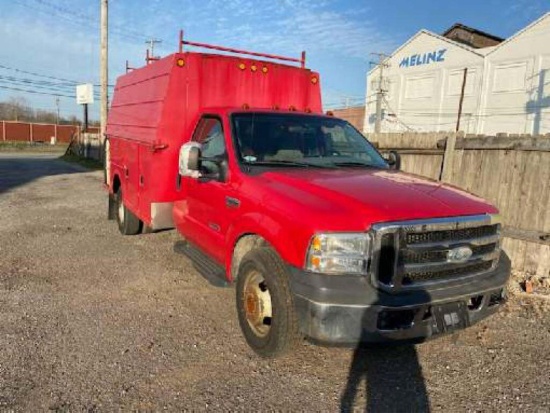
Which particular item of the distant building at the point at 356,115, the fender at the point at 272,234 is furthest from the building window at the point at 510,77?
the fender at the point at 272,234

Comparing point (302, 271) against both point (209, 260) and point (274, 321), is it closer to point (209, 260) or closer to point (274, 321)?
point (274, 321)

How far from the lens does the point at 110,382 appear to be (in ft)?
11.1

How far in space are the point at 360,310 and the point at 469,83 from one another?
40972 mm

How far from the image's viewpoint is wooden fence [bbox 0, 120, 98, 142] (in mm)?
56344

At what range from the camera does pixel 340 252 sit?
314 centimetres

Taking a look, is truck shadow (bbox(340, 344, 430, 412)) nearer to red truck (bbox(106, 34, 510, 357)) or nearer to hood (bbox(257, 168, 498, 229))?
red truck (bbox(106, 34, 510, 357))

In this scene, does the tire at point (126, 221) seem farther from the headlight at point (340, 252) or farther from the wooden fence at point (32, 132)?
the wooden fence at point (32, 132)

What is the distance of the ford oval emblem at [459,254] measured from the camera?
11.0ft

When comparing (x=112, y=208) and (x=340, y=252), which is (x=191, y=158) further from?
(x=112, y=208)

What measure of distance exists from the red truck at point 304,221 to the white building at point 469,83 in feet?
118

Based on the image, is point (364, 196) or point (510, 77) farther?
point (510, 77)

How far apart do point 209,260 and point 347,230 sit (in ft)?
7.20

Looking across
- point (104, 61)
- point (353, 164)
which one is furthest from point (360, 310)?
point (104, 61)

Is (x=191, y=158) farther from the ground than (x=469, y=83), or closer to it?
closer to it
